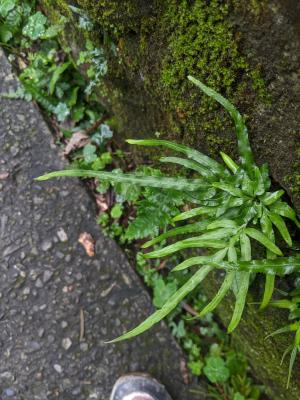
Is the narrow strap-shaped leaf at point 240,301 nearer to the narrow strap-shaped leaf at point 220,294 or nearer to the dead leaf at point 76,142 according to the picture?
the narrow strap-shaped leaf at point 220,294

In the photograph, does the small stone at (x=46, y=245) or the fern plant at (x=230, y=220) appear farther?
the small stone at (x=46, y=245)

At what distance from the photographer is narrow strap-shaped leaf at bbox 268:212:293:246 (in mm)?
1621

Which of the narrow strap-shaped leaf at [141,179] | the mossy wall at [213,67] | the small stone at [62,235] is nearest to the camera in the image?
the mossy wall at [213,67]

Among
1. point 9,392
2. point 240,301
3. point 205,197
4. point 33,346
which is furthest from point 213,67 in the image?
point 9,392

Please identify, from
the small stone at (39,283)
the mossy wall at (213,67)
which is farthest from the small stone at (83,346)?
the mossy wall at (213,67)

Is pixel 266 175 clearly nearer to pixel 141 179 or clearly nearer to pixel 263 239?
pixel 263 239

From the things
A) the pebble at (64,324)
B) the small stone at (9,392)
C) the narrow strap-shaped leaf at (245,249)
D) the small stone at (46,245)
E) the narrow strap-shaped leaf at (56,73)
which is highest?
the narrow strap-shaped leaf at (245,249)

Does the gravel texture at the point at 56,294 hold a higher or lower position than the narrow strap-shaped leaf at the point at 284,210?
lower

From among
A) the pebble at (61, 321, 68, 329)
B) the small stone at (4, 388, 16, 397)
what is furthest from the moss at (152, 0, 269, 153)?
the small stone at (4, 388, 16, 397)

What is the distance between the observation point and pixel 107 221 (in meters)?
2.88

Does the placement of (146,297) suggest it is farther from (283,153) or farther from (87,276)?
(283,153)

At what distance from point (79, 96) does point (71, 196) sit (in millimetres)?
665

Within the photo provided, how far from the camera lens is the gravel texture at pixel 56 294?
2686 mm

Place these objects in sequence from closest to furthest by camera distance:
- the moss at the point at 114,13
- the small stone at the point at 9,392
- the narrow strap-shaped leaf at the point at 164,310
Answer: the narrow strap-shaped leaf at the point at 164,310, the moss at the point at 114,13, the small stone at the point at 9,392
